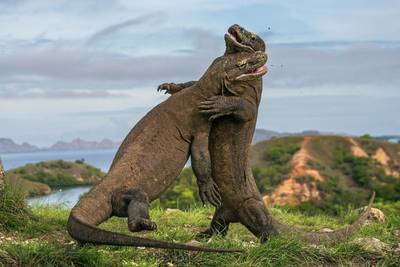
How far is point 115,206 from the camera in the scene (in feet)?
24.7

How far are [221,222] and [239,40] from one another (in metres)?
2.34

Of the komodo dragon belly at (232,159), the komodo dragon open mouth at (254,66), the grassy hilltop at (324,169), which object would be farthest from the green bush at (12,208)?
the grassy hilltop at (324,169)

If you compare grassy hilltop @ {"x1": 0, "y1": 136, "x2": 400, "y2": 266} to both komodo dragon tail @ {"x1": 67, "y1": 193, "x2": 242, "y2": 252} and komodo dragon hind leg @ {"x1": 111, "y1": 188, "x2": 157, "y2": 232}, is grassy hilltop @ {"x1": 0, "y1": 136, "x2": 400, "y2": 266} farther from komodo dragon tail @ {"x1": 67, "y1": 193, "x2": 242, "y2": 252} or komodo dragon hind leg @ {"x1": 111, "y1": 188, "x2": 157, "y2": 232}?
komodo dragon hind leg @ {"x1": 111, "y1": 188, "x2": 157, "y2": 232}

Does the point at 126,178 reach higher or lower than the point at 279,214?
higher

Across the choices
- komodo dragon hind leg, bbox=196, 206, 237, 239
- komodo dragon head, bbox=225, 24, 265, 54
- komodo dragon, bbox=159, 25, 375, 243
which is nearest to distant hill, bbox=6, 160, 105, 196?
komodo dragon hind leg, bbox=196, 206, 237, 239

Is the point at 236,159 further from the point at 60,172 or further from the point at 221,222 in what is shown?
the point at 60,172

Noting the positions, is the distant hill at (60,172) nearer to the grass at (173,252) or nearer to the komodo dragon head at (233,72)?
the grass at (173,252)

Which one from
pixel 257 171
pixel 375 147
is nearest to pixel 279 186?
pixel 257 171

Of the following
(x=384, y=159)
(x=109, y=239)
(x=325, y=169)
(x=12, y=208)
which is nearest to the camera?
(x=109, y=239)

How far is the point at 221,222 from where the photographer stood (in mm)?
9281

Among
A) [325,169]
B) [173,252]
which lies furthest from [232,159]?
[325,169]

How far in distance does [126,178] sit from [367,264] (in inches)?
115

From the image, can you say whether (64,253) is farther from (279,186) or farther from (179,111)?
(279,186)

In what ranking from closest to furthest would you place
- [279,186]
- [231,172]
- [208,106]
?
1. [208,106]
2. [231,172]
3. [279,186]
